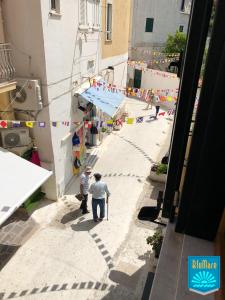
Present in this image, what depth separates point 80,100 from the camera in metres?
11.0

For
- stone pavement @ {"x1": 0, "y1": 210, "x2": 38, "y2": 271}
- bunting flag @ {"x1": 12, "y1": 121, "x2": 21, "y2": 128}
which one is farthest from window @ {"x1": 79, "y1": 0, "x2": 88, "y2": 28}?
stone pavement @ {"x1": 0, "y1": 210, "x2": 38, "y2": 271}

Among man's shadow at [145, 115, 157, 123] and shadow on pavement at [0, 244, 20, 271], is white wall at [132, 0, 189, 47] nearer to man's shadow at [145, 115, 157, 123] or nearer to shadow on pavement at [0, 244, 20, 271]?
man's shadow at [145, 115, 157, 123]

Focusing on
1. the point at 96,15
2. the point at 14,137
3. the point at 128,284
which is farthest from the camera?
the point at 96,15

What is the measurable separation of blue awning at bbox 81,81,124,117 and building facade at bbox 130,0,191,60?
2314cm

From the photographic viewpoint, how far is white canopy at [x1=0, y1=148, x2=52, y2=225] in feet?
20.6

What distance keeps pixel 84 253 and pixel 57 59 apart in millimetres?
6097

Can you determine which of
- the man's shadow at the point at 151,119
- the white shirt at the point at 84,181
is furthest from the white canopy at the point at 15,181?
the man's shadow at the point at 151,119

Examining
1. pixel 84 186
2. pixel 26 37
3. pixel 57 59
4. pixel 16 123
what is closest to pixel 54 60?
pixel 57 59

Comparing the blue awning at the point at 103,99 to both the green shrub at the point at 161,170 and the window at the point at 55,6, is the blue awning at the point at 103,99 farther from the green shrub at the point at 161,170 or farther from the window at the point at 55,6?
the window at the point at 55,6

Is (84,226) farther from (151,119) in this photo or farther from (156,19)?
(156,19)

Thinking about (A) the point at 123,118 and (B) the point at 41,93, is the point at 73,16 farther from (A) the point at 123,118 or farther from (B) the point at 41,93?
(A) the point at 123,118

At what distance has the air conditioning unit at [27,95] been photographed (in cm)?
793

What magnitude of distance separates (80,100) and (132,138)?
6.19 m

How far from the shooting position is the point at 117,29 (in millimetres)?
15953
